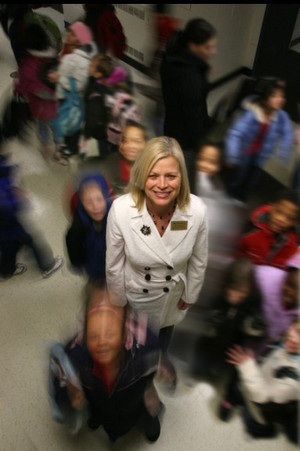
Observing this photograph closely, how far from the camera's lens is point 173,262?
1.95 m

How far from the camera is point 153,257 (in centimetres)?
190

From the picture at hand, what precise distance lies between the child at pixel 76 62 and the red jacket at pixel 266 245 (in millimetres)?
1849

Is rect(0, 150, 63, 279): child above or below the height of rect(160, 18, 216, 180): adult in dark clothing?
below

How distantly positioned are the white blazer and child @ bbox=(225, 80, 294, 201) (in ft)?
4.19

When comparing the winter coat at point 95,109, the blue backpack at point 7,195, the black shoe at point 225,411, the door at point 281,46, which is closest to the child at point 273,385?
the black shoe at point 225,411

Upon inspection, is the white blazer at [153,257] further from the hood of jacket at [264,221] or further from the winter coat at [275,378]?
the hood of jacket at [264,221]

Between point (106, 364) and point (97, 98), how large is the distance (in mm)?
2176

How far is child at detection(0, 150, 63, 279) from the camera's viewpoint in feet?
8.45

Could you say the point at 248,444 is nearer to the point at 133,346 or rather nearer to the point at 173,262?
the point at 133,346

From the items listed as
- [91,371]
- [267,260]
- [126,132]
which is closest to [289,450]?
[267,260]

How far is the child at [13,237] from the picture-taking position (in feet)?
8.45

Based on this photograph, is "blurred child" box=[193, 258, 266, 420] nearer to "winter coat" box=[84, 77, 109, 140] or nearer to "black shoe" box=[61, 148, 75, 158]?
"winter coat" box=[84, 77, 109, 140]

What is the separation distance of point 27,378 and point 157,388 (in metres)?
0.87

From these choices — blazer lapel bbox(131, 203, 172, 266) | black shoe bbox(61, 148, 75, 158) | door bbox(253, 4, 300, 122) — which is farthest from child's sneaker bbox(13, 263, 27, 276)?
door bbox(253, 4, 300, 122)
